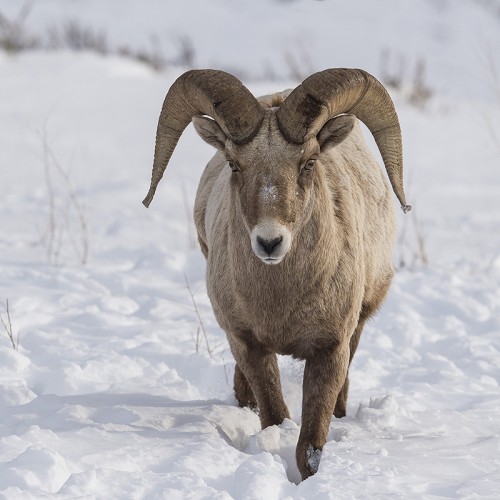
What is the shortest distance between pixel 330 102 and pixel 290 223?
70cm

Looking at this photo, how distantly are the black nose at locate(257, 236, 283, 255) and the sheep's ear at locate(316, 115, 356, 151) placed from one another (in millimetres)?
842

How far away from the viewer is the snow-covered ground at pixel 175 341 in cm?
441

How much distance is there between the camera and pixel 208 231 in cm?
618

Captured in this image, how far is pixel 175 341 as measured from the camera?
7488 mm

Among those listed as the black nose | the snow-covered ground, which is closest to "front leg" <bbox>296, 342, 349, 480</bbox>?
the snow-covered ground

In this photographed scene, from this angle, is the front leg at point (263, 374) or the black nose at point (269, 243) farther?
the front leg at point (263, 374)

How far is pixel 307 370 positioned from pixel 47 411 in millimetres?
1440

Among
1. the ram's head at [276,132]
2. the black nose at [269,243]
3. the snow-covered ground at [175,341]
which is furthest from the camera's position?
the ram's head at [276,132]

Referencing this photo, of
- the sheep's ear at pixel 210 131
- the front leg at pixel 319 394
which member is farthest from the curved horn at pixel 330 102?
the front leg at pixel 319 394

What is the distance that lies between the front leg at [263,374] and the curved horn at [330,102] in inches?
43.1

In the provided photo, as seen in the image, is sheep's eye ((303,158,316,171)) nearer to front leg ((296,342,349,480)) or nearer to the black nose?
the black nose

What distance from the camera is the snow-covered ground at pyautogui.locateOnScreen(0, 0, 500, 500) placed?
174 inches

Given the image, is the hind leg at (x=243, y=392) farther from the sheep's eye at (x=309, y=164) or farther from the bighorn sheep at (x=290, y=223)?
the sheep's eye at (x=309, y=164)

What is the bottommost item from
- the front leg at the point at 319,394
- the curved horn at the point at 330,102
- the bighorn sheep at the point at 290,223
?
the front leg at the point at 319,394
